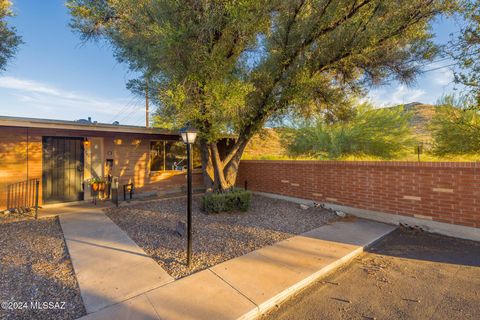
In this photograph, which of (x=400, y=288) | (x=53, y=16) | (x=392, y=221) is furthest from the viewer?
(x=53, y=16)

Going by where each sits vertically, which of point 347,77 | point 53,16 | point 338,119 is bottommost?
point 338,119

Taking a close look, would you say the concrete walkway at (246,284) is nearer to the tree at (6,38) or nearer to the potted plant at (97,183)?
the potted plant at (97,183)

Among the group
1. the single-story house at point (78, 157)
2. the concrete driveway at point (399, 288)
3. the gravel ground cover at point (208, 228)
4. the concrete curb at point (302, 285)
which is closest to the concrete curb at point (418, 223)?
the concrete driveway at point (399, 288)

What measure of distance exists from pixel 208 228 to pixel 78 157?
5262 millimetres

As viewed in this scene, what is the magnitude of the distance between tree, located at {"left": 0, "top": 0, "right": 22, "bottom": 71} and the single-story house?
291cm

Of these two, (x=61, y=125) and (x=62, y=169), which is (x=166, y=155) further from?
(x=61, y=125)

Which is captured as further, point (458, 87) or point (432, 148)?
point (432, 148)

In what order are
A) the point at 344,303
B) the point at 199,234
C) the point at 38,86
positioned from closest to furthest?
the point at 344,303 < the point at 199,234 < the point at 38,86

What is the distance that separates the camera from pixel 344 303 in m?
2.34

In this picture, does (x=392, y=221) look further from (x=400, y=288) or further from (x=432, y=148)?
(x=432, y=148)

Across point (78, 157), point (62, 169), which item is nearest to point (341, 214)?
point (78, 157)

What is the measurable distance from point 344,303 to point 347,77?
603cm

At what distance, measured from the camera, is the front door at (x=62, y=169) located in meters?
6.31

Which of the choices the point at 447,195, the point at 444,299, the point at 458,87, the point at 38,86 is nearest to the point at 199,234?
the point at 444,299
